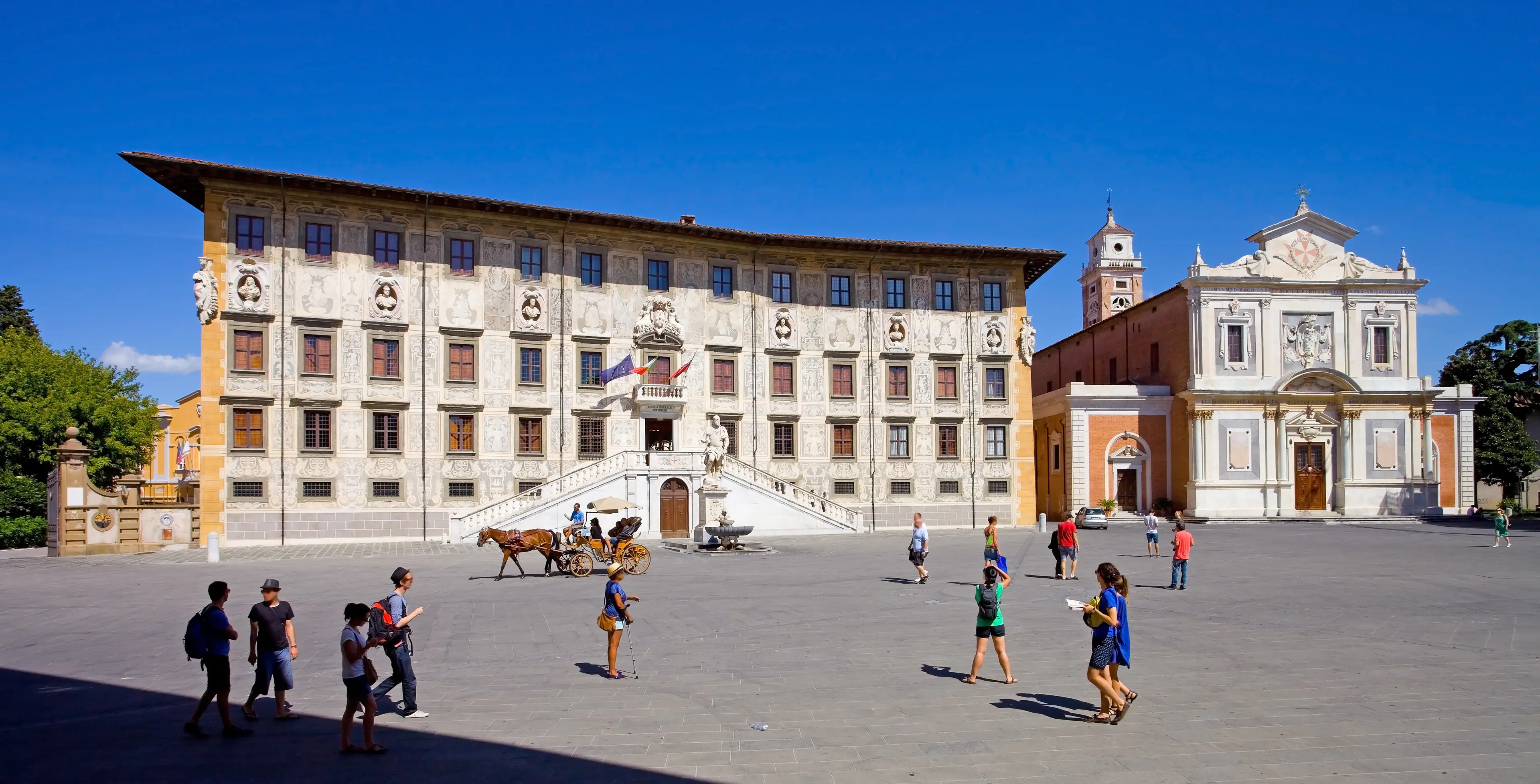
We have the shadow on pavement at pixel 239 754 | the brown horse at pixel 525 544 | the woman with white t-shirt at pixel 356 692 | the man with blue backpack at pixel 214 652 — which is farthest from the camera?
the brown horse at pixel 525 544

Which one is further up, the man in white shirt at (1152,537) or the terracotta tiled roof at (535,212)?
the terracotta tiled roof at (535,212)

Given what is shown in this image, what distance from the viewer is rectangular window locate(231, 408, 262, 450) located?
34031 mm

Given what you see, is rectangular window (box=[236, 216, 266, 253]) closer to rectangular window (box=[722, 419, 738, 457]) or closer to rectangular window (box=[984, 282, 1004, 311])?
rectangular window (box=[722, 419, 738, 457])

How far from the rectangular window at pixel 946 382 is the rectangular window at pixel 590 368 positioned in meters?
15.0

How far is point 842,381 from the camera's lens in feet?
139

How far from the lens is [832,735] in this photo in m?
9.17

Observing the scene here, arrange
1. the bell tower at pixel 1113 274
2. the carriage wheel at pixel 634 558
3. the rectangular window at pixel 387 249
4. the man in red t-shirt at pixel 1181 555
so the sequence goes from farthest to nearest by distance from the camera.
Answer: the bell tower at pixel 1113 274 → the rectangular window at pixel 387 249 → the carriage wheel at pixel 634 558 → the man in red t-shirt at pixel 1181 555

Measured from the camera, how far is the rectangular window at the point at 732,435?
4041 cm

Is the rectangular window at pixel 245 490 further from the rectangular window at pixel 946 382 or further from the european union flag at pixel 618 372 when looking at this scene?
the rectangular window at pixel 946 382

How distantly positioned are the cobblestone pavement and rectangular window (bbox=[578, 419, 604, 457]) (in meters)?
16.2

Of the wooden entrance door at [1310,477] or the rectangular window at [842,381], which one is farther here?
the wooden entrance door at [1310,477]

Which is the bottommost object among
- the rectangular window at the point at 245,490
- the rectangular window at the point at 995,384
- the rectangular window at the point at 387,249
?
the rectangular window at the point at 245,490

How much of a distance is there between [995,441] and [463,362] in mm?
23423

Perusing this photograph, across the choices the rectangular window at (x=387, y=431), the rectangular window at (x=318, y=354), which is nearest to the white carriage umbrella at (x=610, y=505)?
the rectangular window at (x=387, y=431)
